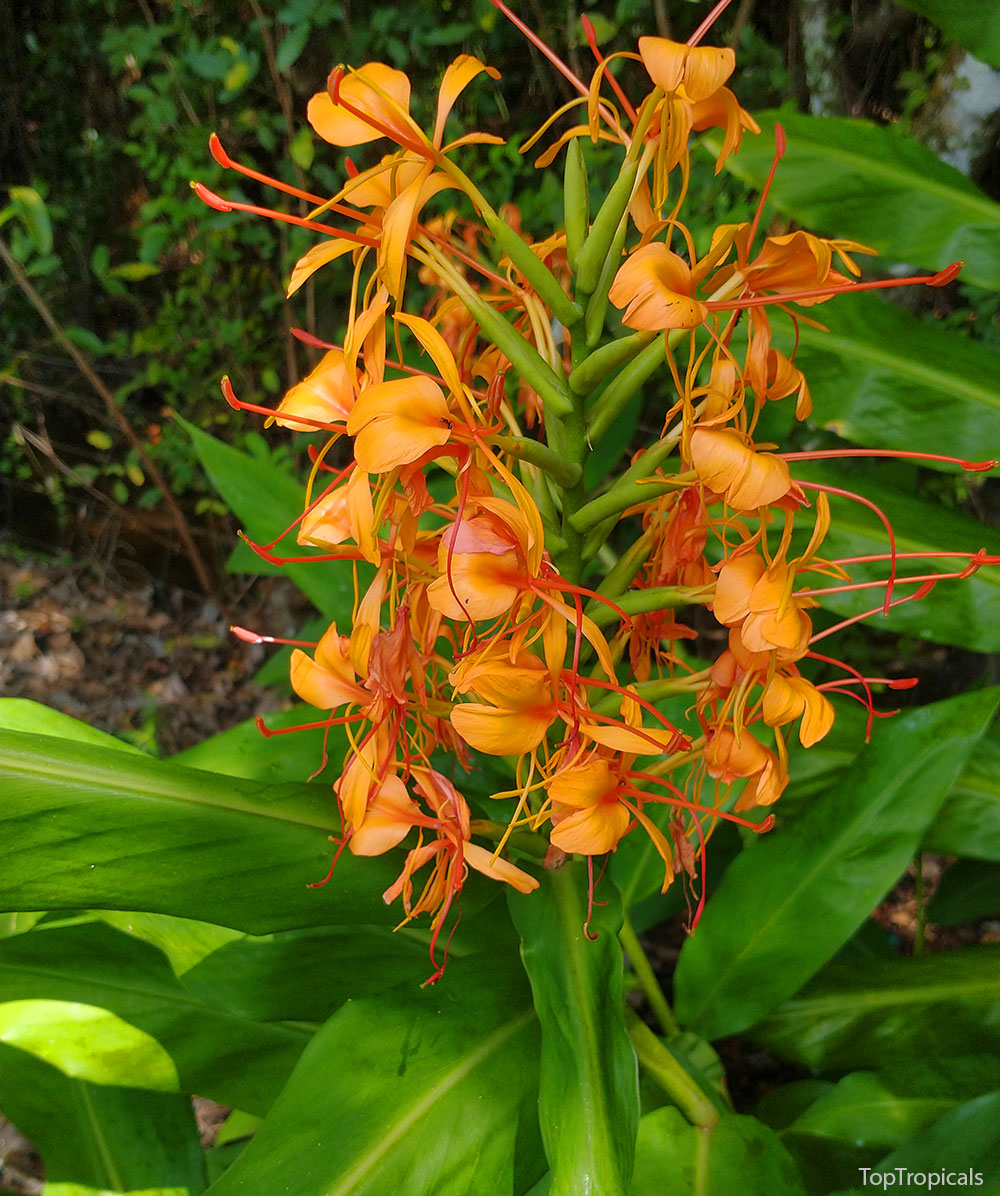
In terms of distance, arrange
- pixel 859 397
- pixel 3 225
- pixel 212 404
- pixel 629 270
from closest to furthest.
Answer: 1. pixel 629 270
2. pixel 859 397
3. pixel 3 225
4. pixel 212 404

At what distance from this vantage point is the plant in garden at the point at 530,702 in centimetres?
52

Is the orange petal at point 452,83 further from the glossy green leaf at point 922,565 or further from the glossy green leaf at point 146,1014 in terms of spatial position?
the glossy green leaf at point 146,1014

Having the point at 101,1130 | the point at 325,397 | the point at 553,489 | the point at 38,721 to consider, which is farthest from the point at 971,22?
the point at 101,1130

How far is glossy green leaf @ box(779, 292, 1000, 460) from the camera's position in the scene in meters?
1.10

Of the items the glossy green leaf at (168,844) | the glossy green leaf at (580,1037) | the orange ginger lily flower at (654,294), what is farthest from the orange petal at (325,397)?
the glossy green leaf at (580,1037)

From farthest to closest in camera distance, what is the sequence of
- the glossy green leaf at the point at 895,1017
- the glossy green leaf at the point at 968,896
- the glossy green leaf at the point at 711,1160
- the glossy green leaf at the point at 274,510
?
the glossy green leaf at the point at 968,896 → the glossy green leaf at the point at 274,510 → the glossy green leaf at the point at 895,1017 → the glossy green leaf at the point at 711,1160

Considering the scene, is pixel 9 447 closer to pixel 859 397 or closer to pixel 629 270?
pixel 859 397

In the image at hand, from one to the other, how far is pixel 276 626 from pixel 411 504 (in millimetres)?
2048

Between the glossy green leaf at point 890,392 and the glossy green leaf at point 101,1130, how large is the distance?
1.17 metres

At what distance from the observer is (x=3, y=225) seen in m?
2.24

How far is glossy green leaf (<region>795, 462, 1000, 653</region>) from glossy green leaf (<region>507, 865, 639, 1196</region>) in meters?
0.57

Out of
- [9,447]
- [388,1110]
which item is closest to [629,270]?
[388,1110]

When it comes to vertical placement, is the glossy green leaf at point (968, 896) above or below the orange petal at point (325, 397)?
below

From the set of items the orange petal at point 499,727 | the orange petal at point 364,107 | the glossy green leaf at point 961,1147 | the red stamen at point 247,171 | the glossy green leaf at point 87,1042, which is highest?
the orange petal at point 364,107
